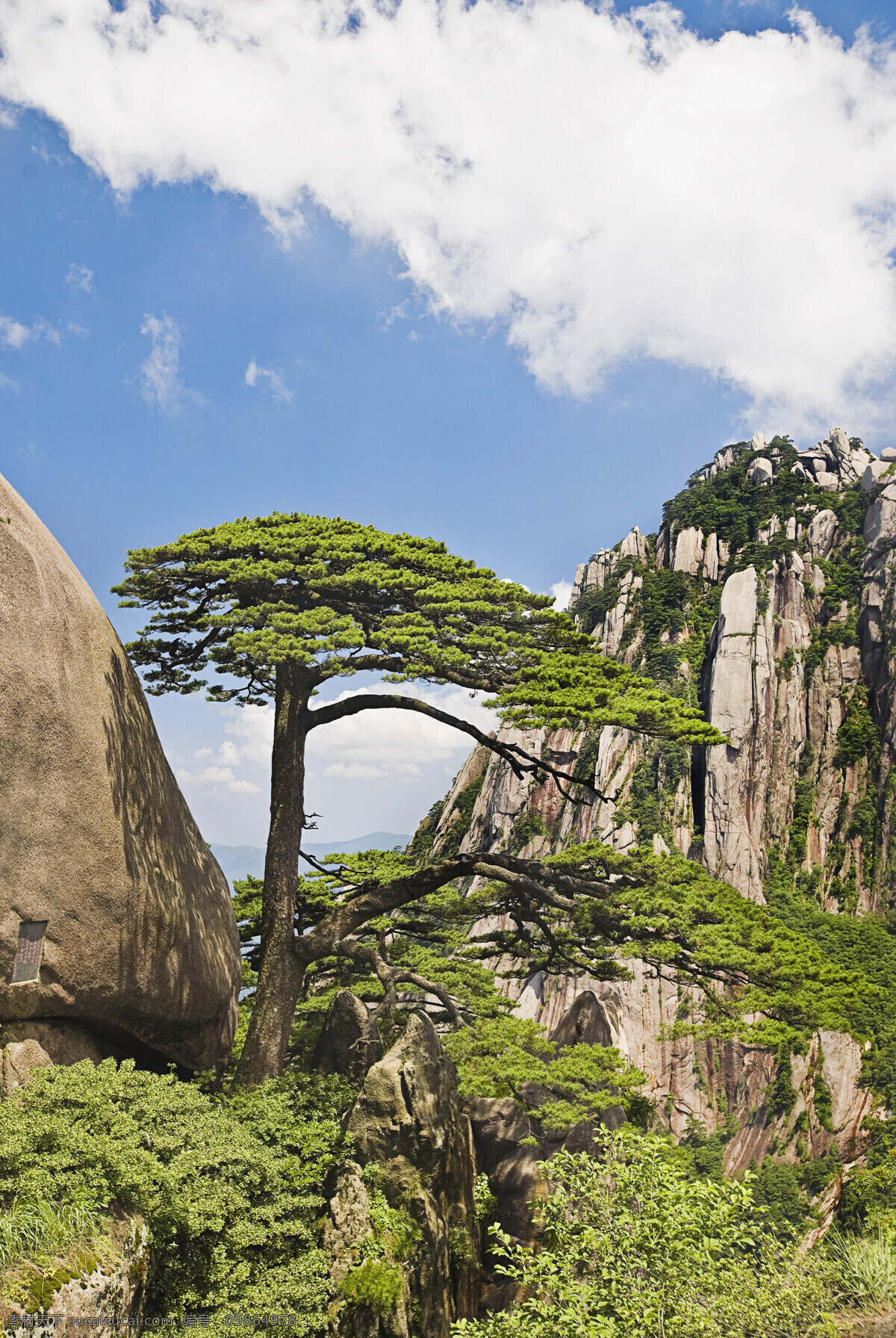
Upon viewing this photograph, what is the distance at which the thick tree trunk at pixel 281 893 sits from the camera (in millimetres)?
12023

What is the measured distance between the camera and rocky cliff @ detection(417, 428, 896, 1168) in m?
49.0

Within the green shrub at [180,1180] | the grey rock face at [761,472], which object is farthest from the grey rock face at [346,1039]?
the grey rock face at [761,472]

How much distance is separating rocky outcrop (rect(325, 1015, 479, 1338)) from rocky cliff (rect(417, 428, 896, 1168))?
1478 inches

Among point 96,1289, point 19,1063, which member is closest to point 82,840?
point 19,1063

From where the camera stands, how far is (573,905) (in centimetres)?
1214

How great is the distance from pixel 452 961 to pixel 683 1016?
126 feet

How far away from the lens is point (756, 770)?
201 feet

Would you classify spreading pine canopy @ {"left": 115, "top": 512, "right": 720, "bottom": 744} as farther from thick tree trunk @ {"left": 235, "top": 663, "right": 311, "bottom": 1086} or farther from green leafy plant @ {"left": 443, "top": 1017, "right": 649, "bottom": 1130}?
green leafy plant @ {"left": 443, "top": 1017, "right": 649, "bottom": 1130}

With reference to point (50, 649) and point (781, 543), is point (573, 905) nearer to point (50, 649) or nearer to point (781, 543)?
point (50, 649)

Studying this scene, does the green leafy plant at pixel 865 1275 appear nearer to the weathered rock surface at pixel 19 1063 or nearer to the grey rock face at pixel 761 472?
the weathered rock surface at pixel 19 1063

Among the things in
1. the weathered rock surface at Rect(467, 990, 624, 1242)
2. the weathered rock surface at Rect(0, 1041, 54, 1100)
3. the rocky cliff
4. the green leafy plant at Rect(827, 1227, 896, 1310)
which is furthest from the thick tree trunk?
the rocky cliff

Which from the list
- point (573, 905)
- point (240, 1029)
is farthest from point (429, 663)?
point (240, 1029)

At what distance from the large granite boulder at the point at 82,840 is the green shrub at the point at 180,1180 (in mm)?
1234

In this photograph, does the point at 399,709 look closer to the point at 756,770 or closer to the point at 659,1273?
the point at 659,1273
